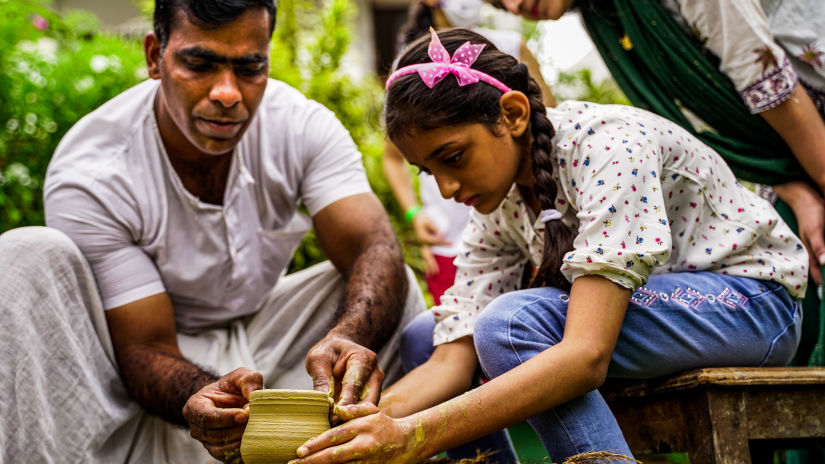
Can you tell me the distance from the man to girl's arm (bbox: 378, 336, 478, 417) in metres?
0.18

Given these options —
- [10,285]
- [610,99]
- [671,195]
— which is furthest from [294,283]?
[610,99]

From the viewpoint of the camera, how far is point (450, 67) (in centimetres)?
270

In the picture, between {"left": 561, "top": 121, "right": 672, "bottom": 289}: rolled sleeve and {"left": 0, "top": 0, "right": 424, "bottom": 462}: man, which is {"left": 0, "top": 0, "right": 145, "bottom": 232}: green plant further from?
{"left": 561, "top": 121, "right": 672, "bottom": 289}: rolled sleeve

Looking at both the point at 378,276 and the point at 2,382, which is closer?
the point at 2,382

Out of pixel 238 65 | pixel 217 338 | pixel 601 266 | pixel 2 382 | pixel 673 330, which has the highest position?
pixel 238 65

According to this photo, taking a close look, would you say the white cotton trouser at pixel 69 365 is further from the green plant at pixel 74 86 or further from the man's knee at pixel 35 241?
the green plant at pixel 74 86

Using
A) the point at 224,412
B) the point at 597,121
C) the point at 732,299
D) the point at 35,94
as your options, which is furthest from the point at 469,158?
the point at 35,94

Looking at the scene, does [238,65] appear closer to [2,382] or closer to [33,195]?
[2,382]

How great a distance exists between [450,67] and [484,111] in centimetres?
18

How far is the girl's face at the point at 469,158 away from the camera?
8.70 feet

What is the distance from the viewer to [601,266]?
2.36m

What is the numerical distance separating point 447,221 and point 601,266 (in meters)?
2.44

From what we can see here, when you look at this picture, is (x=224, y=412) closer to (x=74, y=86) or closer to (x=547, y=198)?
(x=547, y=198)

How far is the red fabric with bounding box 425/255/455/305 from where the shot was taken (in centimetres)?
475
